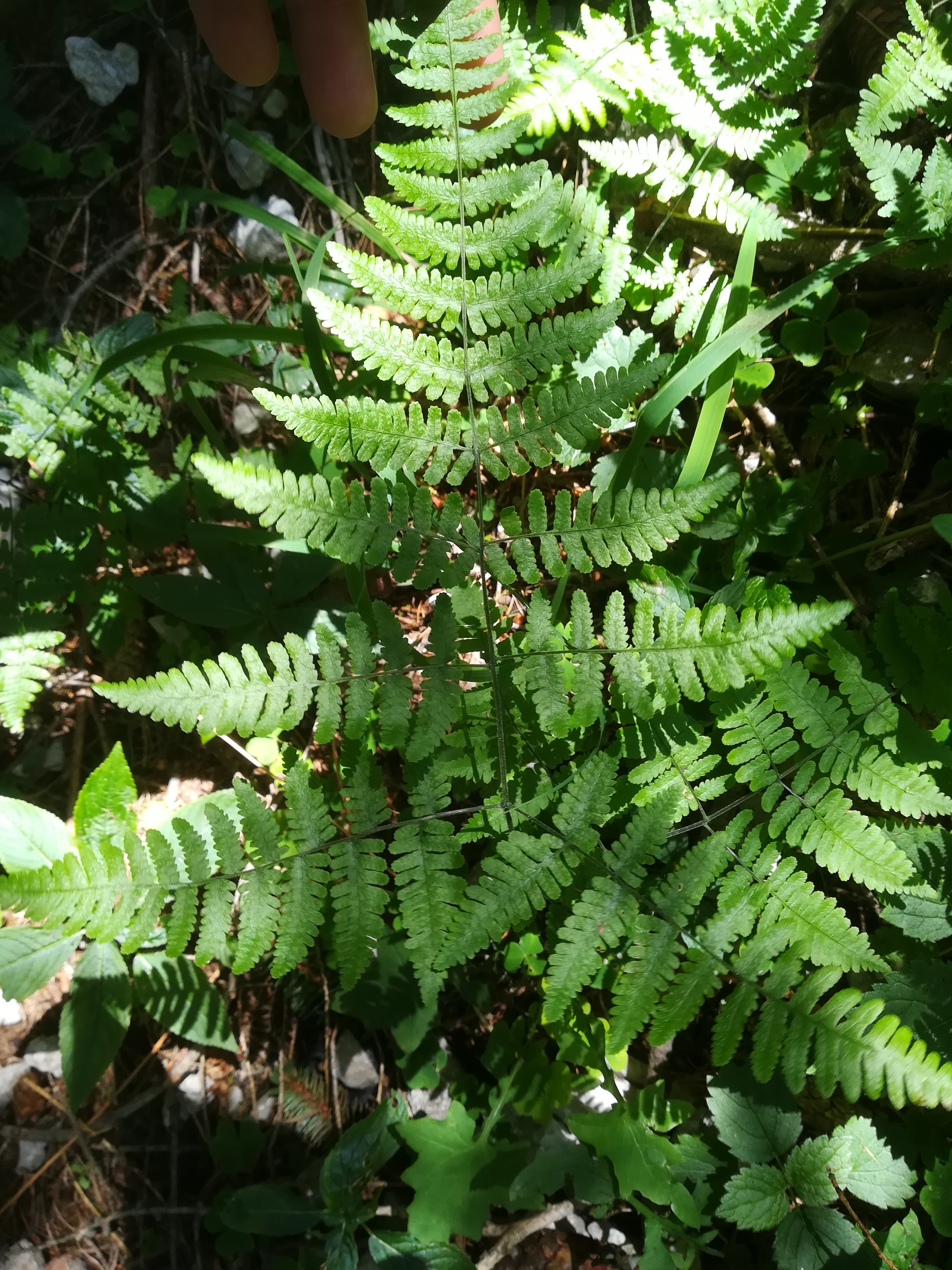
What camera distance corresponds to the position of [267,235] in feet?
10.7

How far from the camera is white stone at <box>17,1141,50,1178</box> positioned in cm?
272

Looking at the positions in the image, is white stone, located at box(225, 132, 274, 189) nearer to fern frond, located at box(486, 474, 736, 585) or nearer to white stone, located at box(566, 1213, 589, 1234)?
fern frond, located at box(486, 474, 736, 585)

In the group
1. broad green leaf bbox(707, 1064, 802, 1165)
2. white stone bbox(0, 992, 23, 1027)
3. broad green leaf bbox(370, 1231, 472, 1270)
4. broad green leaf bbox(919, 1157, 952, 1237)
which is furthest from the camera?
white stone bbox(0, 992, 23, 1027)

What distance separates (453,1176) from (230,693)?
168 centimetres

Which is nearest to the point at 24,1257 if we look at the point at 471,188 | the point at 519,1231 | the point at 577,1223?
the point at 519,1231

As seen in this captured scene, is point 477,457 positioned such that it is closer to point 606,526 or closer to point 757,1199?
point 606,526

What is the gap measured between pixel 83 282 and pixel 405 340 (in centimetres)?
235

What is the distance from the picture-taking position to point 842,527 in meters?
2.56

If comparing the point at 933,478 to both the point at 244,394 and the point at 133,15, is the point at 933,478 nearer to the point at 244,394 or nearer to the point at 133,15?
the point at 244,394

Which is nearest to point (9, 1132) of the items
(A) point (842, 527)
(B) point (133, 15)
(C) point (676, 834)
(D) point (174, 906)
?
(D) point (174, 906)

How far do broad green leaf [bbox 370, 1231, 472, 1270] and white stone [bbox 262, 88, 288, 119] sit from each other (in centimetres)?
417

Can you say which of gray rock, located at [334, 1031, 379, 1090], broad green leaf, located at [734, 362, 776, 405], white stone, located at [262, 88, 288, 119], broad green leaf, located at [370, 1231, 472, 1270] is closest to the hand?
white stone, located at [262, 88, 288, 119]

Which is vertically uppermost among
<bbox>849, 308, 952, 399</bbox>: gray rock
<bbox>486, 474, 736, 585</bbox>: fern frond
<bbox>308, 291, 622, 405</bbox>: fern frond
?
<bbox>849, 308, 952, 399</bbox>: gray rock

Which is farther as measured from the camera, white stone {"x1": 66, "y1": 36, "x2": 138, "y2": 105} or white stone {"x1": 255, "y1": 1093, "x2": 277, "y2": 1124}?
white stone {"x1": 66, "y1": 36, "x2": 138, "y2": 105}
